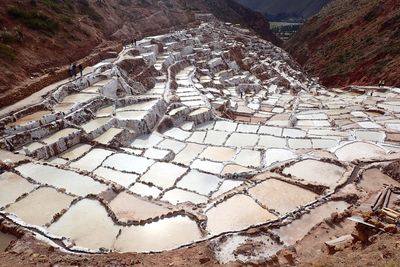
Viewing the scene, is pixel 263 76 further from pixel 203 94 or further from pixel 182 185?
pixel 182 185

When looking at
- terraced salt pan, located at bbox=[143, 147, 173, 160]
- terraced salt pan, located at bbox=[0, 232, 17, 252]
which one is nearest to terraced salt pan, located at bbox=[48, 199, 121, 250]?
terraced salt pan, located at bbox=[0, 232, 17, 252]

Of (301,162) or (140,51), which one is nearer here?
(301,162)

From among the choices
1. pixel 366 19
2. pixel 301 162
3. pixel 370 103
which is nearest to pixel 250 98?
pixel 370 103

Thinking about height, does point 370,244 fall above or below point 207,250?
above

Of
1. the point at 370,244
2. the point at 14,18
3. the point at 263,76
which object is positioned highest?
the point at 14,18

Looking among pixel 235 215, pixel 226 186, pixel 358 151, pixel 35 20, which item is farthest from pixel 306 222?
pixel 35 20

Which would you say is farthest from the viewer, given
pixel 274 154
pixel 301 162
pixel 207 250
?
pixel 274 154

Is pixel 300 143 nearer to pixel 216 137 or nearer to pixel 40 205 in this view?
pixel 216 137

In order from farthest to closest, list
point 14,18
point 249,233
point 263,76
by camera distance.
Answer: point 263,76 → point 14,18 → point 249,233
